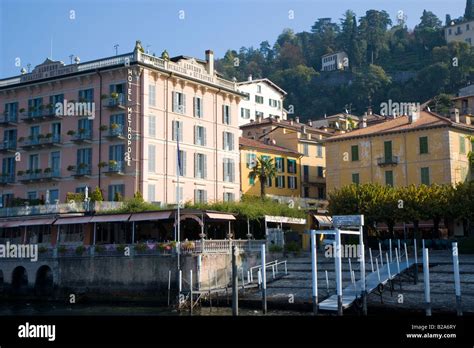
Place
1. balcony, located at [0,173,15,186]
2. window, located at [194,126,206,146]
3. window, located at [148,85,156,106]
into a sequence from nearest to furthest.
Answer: window, located at [148,85,156,106] → window, located at [194,126,206,146] → balcony, located at [0,173,15,186]

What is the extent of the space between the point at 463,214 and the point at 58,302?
3198cm

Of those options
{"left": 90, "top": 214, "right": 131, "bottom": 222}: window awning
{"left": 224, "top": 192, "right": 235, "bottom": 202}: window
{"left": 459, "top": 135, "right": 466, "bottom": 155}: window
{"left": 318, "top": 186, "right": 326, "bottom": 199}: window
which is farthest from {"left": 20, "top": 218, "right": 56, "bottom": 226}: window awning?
{"left": 459, "top": 135, "right": 466, "bottom": 155}: window

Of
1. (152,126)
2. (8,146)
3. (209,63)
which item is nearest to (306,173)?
(209,63)

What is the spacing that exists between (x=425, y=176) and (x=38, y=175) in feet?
119

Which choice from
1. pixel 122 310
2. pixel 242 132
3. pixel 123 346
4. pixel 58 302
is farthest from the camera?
pixel 242 132

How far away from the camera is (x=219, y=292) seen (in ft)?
138

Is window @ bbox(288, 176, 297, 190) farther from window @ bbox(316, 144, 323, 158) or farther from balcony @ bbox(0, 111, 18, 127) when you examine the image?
balcony @ bbox(0, 111, 18, 127)

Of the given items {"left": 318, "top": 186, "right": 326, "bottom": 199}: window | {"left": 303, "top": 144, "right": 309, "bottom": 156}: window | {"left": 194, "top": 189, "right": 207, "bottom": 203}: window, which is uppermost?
{"left": 303, "top": 144, "right": 309, "bottom": 156}: window

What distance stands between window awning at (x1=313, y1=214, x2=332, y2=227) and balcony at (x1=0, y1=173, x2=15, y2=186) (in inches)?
1134

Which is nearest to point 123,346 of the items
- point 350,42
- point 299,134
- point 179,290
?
point 179,290

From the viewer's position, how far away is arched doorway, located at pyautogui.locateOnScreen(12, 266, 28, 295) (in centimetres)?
5219

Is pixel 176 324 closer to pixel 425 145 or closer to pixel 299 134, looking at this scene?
pixel 425 145

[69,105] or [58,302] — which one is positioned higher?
[69,105]

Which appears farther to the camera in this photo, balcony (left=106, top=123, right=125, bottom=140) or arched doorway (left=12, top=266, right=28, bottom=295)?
balcony (left=106, top=123, right=125, bottom=140)
